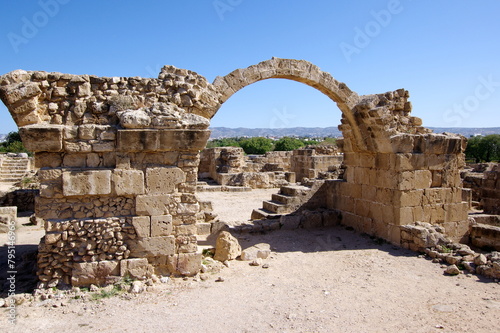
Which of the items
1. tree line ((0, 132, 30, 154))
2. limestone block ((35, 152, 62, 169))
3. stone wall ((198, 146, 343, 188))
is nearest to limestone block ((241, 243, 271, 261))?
limestone block ((35, 152, 62, 169))

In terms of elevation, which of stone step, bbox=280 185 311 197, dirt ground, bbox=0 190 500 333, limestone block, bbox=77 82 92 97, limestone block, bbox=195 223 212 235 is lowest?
dirt ground, bbox=0 190 500 333

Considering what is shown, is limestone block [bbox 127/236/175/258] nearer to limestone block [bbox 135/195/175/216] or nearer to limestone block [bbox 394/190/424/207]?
limestone block [bbox 135/195/175/216]

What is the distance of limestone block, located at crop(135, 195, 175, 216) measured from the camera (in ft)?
16.8

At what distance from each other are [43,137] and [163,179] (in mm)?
1611

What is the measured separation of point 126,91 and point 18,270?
10.6ft

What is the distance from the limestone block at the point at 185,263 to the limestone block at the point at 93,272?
728 millimetres

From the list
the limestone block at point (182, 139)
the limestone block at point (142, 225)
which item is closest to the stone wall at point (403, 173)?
the limestone block at point (182, 139)

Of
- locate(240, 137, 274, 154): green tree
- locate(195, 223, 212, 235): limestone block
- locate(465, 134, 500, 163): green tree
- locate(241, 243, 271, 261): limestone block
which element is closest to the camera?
locate(241, 243, 271, 261): limestone block

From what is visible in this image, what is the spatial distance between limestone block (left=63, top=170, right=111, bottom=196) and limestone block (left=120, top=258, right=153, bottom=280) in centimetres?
100

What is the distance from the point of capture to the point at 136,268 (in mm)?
5086

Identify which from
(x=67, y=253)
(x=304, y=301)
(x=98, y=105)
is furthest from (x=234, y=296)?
(x=98, y=105)

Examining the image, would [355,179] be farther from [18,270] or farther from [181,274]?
[18,270]

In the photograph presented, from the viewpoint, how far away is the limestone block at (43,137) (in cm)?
468

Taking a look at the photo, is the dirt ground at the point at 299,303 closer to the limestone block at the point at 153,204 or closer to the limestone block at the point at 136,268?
the limestone block at the point at 136,268
